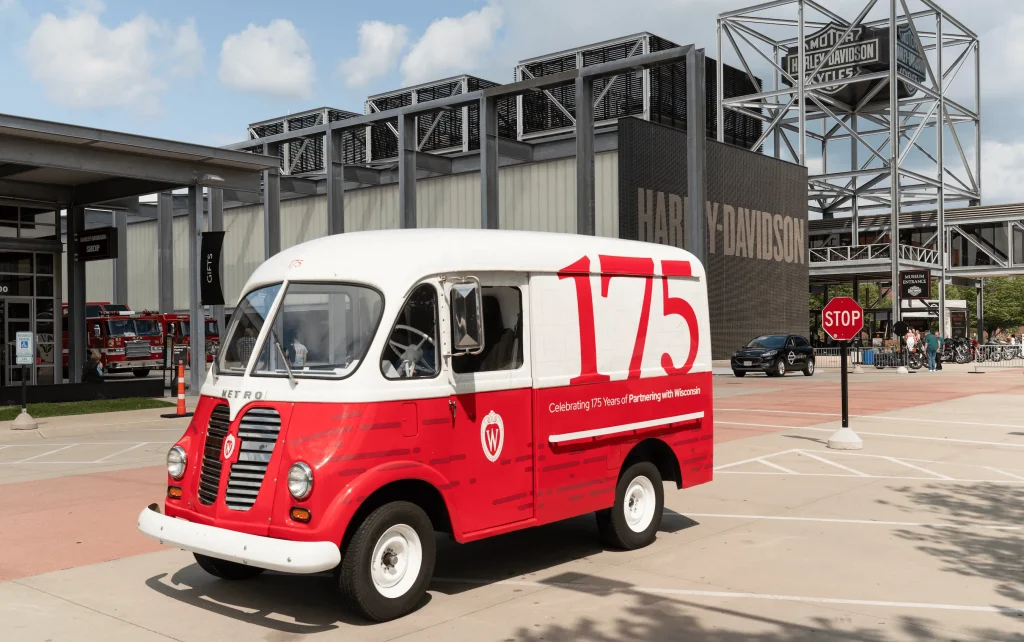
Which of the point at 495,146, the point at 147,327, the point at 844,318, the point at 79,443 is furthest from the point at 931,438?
the point at 147,327

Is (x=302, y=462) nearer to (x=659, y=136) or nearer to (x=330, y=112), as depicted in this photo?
(x=659, y=136)

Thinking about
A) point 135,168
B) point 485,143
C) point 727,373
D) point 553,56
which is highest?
point 553,56

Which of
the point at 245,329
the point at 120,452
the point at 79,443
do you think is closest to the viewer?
the point at 245,329

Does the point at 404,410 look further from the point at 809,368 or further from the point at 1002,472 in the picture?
the point at 809,368

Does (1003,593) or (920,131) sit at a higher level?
(920,131)

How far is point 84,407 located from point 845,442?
15.6 m

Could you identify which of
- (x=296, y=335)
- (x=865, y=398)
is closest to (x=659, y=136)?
(x=865, y=398)

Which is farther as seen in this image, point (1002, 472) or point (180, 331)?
point (180, 331)

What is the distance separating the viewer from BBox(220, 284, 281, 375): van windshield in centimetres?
707

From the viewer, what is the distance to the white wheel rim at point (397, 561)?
21.1ft

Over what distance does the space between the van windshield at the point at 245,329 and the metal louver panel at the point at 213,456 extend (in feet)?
1.13

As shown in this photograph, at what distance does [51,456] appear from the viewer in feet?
48.4

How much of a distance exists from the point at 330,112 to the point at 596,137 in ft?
111

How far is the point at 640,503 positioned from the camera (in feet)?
28.6
